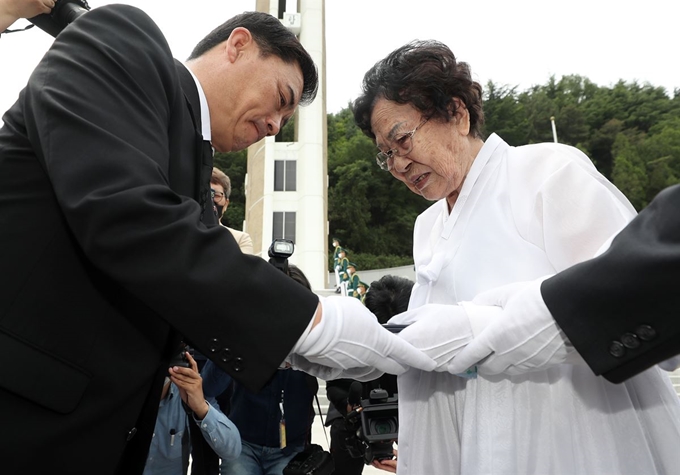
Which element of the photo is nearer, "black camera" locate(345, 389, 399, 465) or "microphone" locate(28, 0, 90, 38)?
"microphone" locate(28, 0, 90, 38)

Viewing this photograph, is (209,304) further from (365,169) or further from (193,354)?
(365,169)

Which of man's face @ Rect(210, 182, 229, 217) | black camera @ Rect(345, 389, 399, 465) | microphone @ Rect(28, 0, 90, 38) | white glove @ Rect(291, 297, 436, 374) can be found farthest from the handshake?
man's face @ Rect(210, 182, 229, 217)

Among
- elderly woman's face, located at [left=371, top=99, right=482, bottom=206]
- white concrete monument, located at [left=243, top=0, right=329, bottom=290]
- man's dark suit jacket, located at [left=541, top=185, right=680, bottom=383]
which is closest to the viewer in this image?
man's dark suit jacket, located at [left=541, top=185, right=680, bottom=383]

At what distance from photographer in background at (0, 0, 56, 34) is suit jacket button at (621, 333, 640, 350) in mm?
2137

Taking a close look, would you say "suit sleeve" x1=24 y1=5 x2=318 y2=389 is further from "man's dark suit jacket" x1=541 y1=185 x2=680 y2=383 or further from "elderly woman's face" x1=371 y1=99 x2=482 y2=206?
"elderly woman's face" x1=371 y1=99 x2=482 y2=206

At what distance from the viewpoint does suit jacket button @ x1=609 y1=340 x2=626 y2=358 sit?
1057 millimetres

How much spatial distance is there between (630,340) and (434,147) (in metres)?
1.13

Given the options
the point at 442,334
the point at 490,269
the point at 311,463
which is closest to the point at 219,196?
the point at 311,463

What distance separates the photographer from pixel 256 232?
21391 mm

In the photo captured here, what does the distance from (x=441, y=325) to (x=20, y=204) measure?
1.00 metres

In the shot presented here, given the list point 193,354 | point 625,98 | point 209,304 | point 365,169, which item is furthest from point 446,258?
point 625,98

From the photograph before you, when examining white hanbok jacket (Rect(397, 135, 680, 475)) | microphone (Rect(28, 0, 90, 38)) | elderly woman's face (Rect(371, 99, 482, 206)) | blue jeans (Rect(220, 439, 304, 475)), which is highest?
microphone (Rect(28, 0, 90, 38))

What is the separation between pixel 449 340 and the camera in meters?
1.45

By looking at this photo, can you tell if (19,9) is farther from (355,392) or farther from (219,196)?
(355,392)
